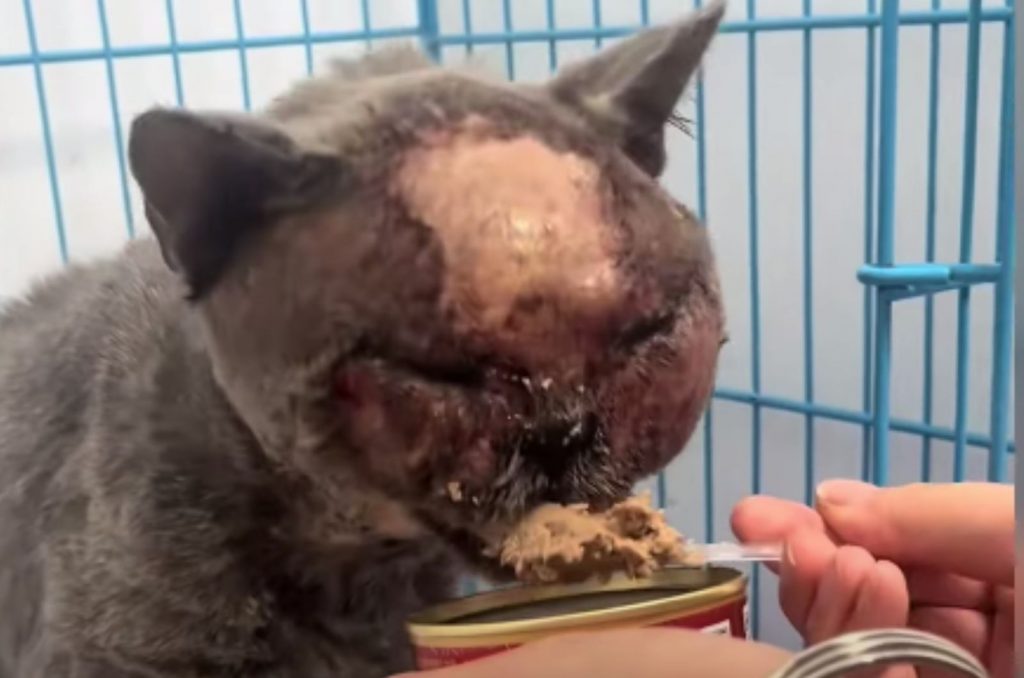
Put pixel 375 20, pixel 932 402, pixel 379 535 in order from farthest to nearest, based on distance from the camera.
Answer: pixel 375 20, pixel 932 402, pixel 379 535

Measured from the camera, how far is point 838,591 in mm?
454

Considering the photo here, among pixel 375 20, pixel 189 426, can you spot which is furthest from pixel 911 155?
pixel 189 426

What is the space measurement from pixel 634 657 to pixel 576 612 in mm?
51

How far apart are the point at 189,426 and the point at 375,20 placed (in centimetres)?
62

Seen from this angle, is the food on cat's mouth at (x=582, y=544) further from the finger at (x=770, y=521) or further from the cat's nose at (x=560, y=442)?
the finger at (x=770, y=521)

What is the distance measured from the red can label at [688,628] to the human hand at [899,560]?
11 centimetres

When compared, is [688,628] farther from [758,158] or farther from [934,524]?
[758,158]

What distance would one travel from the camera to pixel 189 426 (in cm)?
46

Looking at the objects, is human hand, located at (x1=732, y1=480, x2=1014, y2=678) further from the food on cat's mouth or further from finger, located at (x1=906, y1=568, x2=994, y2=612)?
the food on cat's mouth

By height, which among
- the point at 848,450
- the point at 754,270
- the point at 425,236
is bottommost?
the point at 848,450

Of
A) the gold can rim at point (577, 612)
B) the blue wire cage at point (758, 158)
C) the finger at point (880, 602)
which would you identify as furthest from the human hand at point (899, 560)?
the blue wire cage at point (758, 158)

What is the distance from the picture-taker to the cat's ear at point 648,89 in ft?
1.24

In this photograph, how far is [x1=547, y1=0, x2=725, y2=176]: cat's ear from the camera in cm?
38

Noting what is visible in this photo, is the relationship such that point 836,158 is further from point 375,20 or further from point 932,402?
point 375,20
